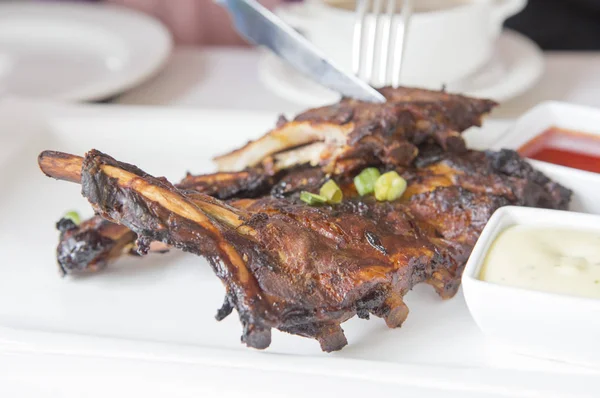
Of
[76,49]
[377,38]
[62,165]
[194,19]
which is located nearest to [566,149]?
[377,38]

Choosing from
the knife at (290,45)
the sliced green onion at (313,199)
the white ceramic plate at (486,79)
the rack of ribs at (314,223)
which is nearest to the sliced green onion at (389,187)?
the rack of ribs at (314,223)

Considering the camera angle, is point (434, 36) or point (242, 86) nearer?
point (434, 36)

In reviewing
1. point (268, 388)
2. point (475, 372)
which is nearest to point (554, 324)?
→ point (475, 372)

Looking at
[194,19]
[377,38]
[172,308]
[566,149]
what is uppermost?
[377,38]

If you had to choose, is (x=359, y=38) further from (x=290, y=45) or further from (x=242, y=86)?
(x=242, y=86)

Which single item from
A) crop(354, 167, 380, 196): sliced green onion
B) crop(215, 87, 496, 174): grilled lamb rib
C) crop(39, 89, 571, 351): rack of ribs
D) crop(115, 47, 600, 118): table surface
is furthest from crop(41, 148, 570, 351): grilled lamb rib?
crop(115, 47, 600, 118): table surface

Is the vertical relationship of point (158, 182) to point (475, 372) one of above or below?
above

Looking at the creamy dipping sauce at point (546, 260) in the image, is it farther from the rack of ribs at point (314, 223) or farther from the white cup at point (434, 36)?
the white cup at point (434, 36)

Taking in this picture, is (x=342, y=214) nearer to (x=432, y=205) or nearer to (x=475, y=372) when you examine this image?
(x=432, y=205)
